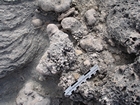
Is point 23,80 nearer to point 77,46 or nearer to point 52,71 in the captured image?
point 52,71

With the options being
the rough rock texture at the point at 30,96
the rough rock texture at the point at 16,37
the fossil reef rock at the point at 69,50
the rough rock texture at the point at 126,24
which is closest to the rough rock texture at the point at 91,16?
the fossil reef rock at the point at 69,50

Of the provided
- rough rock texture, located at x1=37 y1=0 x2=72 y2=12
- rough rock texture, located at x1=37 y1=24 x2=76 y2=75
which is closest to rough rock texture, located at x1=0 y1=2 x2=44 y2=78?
rough rock texture, located at x1=37 y1=0 x2=72 y2=12

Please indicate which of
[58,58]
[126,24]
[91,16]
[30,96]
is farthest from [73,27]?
[30,96]

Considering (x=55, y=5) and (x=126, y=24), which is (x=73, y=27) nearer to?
(x=55, y=5)

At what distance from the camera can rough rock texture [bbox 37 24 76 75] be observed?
4.69 ft

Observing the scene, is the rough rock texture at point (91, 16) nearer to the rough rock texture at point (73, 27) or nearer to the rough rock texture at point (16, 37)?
the rough rock texture at point (73, 27)

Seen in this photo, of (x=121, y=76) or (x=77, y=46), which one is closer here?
(x=121, y=76)

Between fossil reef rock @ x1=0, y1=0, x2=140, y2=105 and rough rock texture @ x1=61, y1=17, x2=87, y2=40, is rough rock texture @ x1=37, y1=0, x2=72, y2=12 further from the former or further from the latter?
rough rock texture @ x1=61, y1=17, x2=87, y2=40

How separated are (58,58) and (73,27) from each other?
1.13ft

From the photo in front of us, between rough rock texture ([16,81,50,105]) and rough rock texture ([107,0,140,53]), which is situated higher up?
rough rock texture ([107,0,140,53])

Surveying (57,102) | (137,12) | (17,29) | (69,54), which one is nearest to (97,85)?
(69,54)

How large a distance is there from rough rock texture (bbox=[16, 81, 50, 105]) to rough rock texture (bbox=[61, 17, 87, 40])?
622 mm

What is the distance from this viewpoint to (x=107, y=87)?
1.30m

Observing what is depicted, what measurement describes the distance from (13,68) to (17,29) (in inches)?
→ 14.2
